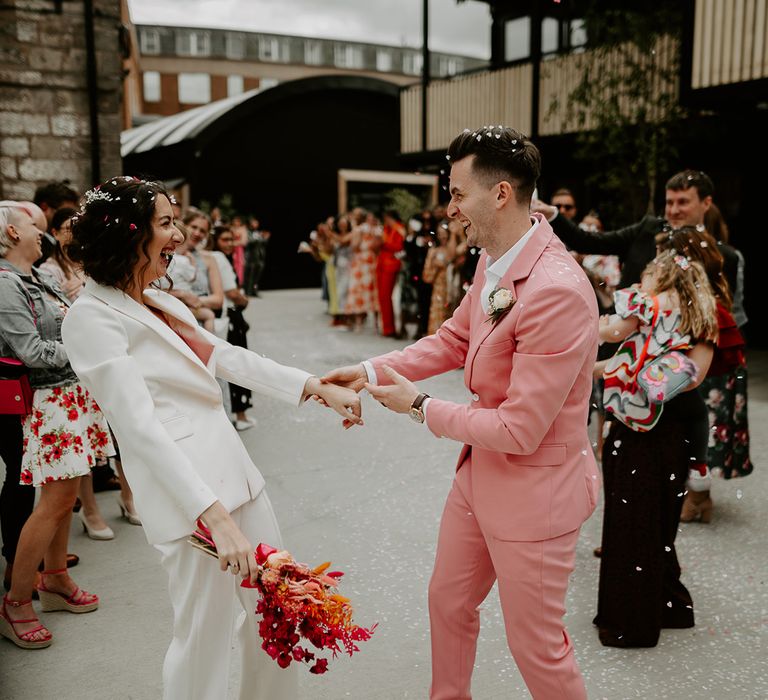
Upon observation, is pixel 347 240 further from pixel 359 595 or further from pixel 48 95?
pixel 359 595

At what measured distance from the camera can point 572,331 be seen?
191 centimetres

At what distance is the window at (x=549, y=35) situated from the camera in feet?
48.0

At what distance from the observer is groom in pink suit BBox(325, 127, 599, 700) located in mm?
1906

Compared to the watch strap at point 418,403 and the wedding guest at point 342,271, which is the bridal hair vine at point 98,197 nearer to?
the watch strap at point 418,403

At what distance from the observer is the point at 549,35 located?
14.9m

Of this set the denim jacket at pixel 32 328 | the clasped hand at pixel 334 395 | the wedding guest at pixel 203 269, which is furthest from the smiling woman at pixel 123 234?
the wedding guest at pixel 203 269

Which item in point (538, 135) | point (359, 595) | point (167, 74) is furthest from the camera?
point (167, 74)

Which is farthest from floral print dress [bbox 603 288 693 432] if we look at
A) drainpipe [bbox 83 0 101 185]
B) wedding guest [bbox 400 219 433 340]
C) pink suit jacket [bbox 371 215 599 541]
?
drainpipe [bbox 83 0 101 185]

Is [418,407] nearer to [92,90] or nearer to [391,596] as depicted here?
[391,596]

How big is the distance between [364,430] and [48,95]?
6681mm

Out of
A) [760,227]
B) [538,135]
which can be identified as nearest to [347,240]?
[538,135]

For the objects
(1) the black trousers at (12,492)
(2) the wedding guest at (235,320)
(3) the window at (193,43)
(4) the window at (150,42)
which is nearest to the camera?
(1) the black trousers at (12,492)

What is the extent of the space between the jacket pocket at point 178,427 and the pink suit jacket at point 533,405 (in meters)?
0.66

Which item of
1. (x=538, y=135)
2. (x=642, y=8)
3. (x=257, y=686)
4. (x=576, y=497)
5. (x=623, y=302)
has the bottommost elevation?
(x=257, y=686)
